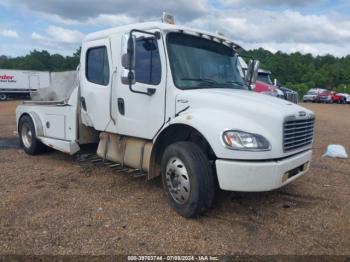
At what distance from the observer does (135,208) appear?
5.01 m

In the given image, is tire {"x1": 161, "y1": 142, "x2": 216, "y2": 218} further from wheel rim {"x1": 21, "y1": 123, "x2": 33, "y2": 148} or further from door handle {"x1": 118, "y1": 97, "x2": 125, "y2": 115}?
wheel rim {"x1": 21, "y1": 123, "x2": 33, "y2": 148}

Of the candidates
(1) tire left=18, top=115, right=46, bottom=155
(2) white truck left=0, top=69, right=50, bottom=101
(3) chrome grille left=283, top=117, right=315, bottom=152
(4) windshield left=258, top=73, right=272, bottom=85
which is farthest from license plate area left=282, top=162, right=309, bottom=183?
(2) white truck left=0, top=69, right=50, bottom=101

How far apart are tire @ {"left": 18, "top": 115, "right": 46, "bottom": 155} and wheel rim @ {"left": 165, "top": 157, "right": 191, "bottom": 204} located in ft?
13.9

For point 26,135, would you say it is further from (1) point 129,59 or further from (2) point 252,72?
(2) point 252,72

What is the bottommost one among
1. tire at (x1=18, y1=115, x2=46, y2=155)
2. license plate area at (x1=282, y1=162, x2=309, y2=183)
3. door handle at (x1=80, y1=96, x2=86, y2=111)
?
tire at (x1=18, y1=115, x2=46, y2=155)

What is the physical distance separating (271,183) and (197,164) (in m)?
0.88

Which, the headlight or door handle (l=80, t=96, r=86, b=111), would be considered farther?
door handle (l=80, t=96, r=86, b=111)

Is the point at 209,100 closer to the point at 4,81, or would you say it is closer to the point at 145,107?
the point at 145,107

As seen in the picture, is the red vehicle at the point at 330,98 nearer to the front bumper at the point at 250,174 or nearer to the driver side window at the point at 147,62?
the driver side window at the point at 147,62

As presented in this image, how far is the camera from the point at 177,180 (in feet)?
15.4

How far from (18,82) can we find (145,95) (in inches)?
1422

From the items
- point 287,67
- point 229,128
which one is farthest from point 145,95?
point 287,67

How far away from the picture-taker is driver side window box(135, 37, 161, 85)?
16.8 feet

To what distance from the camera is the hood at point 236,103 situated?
431 cm
